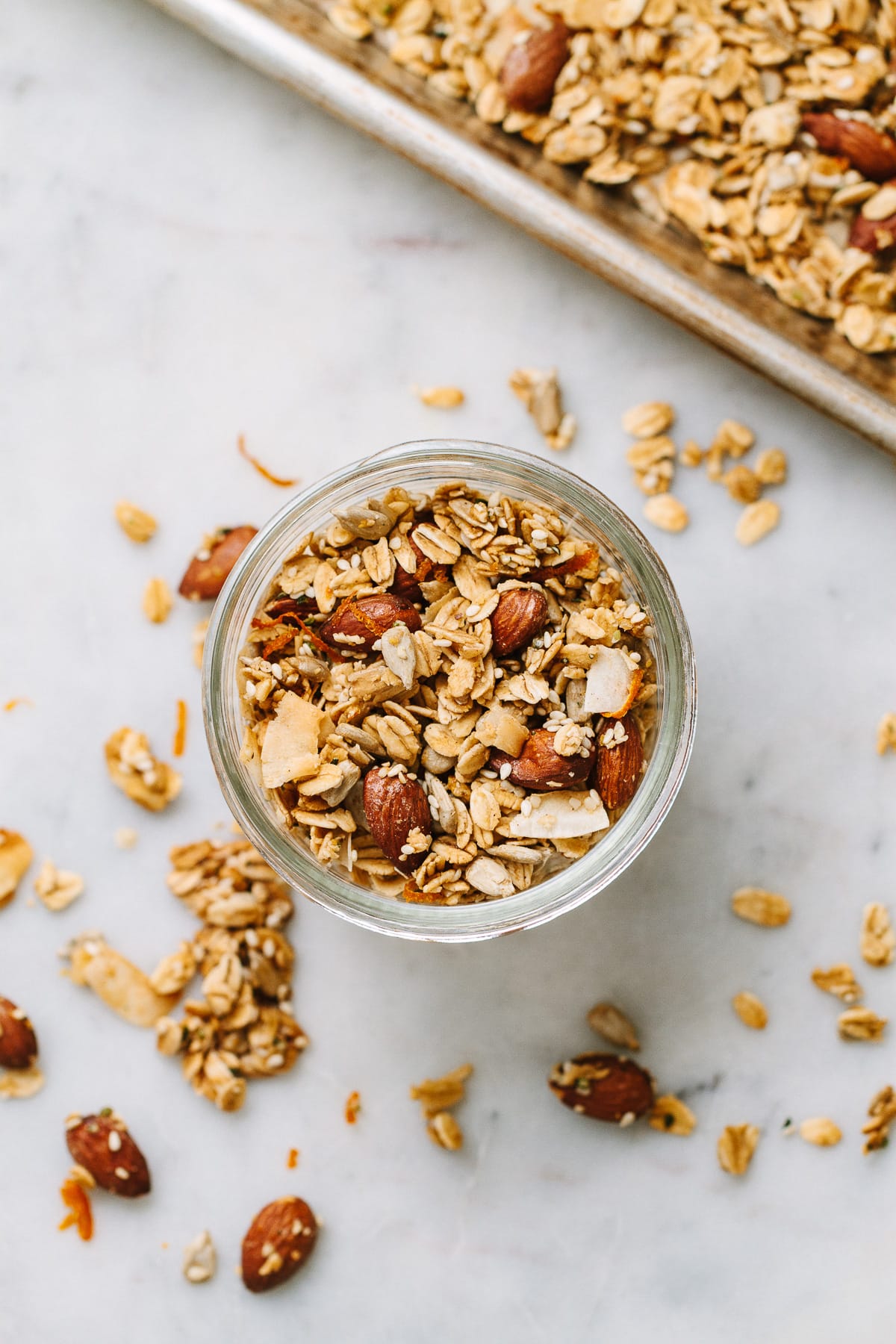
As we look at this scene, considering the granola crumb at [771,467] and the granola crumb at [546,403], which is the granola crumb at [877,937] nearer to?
the granola crumb at [771,467]

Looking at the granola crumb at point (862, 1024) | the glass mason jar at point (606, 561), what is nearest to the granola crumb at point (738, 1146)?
the granola crumb at point (862, 1024)

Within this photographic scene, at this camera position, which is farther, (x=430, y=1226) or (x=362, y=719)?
(x=430, y=1226)

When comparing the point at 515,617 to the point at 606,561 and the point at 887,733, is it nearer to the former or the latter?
the point at 606,561

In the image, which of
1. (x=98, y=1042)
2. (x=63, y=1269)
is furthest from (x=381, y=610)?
(x=63, y=1269)

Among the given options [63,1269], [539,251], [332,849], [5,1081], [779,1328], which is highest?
[539,251]

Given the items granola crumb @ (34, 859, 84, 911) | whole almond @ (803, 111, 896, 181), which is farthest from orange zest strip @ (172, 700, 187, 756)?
whole almond @ (803, 111, 896, 181)

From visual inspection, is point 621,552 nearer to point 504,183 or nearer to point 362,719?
point 362,719

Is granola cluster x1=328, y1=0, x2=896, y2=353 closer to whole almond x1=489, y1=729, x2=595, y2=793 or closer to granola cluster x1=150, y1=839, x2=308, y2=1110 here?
whole almond x1=489, y1=729, x2=595, y2=793
